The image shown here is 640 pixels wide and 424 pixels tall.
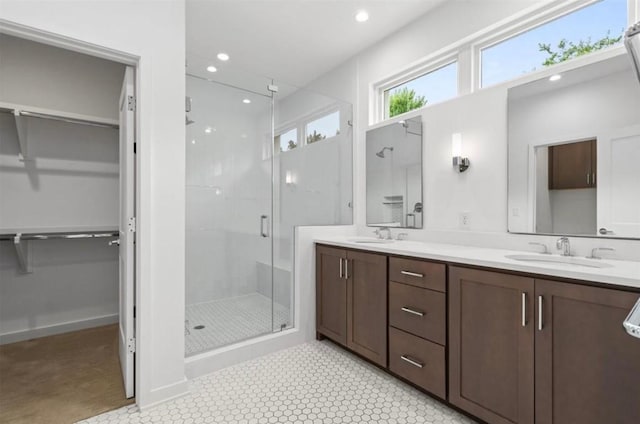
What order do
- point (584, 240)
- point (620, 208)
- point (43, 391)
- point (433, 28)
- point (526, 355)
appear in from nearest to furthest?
point (526, 355)
point (620, 208)
point (584, 240)
point (43, 391)
point (433, 28)

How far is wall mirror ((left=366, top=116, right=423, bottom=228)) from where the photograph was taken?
274 cm

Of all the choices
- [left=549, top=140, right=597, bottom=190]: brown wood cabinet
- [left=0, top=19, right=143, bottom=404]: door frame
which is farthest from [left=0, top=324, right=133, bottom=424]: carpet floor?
[left=549, top=140, right=597, bottom=190]: brown wood cabinet

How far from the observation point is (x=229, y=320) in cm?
260

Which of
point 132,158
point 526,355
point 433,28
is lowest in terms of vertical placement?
point 526,355

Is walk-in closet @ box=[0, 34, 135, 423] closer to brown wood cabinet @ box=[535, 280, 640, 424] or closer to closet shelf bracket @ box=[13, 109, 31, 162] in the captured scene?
closet shelf bracket @ box=[13, 109, 31, 162]

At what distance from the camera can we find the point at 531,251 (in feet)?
6.54

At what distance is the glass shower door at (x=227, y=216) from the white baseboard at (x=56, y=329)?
54.5 inches

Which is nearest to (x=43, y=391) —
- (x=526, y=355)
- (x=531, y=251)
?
(x=526, y=355)

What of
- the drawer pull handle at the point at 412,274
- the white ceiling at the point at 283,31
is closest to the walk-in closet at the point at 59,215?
the white ceiling at the point at 283,31

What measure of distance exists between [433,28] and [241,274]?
2638 millimetres

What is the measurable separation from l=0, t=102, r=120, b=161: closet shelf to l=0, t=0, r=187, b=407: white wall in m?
1.37

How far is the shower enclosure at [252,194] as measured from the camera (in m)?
2.42

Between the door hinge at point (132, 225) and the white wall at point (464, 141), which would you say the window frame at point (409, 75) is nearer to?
the white wall at point (464, 141)

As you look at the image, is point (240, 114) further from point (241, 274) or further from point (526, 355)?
point (526, 355)
